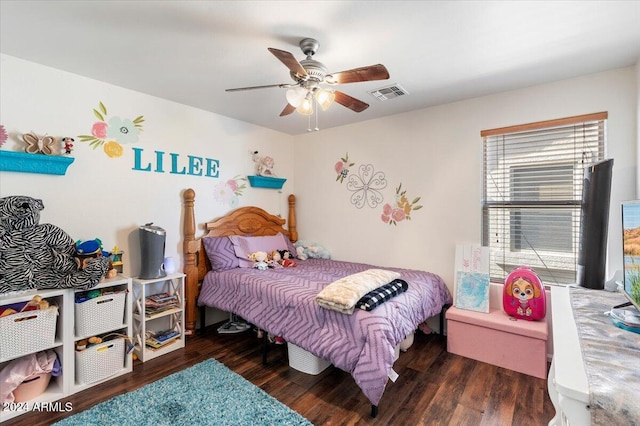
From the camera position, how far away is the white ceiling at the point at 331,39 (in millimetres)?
1557

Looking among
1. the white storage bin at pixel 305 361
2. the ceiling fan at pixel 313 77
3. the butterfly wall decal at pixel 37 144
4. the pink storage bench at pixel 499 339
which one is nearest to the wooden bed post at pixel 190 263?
the butterfly wall decal at pixel 37 144

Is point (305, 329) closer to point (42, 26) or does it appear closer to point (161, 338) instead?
point (161, 338)

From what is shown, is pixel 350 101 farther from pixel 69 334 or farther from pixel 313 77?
pixel 69 334

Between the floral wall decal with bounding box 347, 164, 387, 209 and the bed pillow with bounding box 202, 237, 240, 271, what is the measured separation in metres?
1.57

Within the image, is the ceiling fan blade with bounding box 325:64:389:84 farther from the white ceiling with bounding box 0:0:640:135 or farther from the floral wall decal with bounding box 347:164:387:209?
the floral wall decal with bounding box 347:164:387:209

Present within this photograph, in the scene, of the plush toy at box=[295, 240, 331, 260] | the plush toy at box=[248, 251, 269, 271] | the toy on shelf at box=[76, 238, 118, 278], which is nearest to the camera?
A: the toy on shelf at box=[76, 238, 118, 278]

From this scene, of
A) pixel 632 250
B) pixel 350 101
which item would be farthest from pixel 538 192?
pixel 350 101

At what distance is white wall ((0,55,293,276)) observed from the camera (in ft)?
6.97

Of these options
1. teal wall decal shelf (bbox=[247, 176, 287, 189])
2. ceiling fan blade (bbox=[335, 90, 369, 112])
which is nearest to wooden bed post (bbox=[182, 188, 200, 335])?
teal wall decal shelf (bbox=[247, 176, 287, 189])

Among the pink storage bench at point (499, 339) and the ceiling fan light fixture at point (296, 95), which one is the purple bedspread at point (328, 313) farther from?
the ceiling fan light fixture at point (296, 95)

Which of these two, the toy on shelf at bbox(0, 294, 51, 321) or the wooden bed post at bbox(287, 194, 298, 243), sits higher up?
the wooden bed post at bbox(287, 194, 298, 243)

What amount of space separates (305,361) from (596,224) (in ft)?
7.37

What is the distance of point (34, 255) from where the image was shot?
1.99m

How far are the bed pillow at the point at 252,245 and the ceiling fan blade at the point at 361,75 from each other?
207cm
